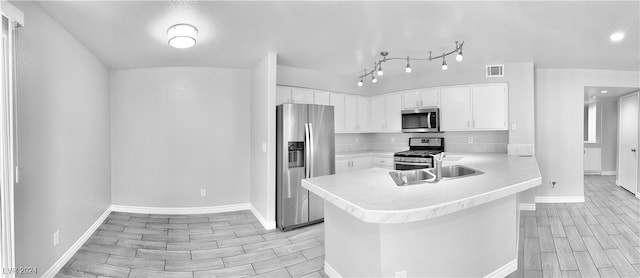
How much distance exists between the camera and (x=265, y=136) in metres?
3.55

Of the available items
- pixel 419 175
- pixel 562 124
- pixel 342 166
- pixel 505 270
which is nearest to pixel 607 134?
pixel 562 124

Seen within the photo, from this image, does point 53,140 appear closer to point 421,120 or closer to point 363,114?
point 363,114

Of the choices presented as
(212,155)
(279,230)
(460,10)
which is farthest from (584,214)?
(212,155)

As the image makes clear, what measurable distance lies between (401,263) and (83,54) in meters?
3.87

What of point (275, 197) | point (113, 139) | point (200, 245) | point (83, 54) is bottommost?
point (200, 245)

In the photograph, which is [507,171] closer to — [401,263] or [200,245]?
[401,263]

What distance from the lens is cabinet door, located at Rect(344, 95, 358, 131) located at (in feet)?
16.4

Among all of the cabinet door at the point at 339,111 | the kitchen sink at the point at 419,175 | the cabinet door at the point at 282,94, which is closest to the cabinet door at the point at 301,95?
the cabinet door at the point at 282,94

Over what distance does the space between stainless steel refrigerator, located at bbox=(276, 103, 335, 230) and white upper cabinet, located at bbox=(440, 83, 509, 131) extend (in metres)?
2.19

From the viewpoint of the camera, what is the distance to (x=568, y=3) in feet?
7.24

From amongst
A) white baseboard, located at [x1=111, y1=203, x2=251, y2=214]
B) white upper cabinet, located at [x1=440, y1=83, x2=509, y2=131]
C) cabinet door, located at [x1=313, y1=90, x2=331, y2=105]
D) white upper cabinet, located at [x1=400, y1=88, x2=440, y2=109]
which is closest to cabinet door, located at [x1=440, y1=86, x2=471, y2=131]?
white upper cabinet, located at [x1=440, y1=83, x2=509, y2=131]

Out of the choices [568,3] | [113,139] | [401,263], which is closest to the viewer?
[401,263]

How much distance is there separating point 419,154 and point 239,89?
9.84 ft

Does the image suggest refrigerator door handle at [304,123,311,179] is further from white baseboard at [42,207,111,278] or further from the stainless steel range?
white baseboard at [42,207,111,278]
